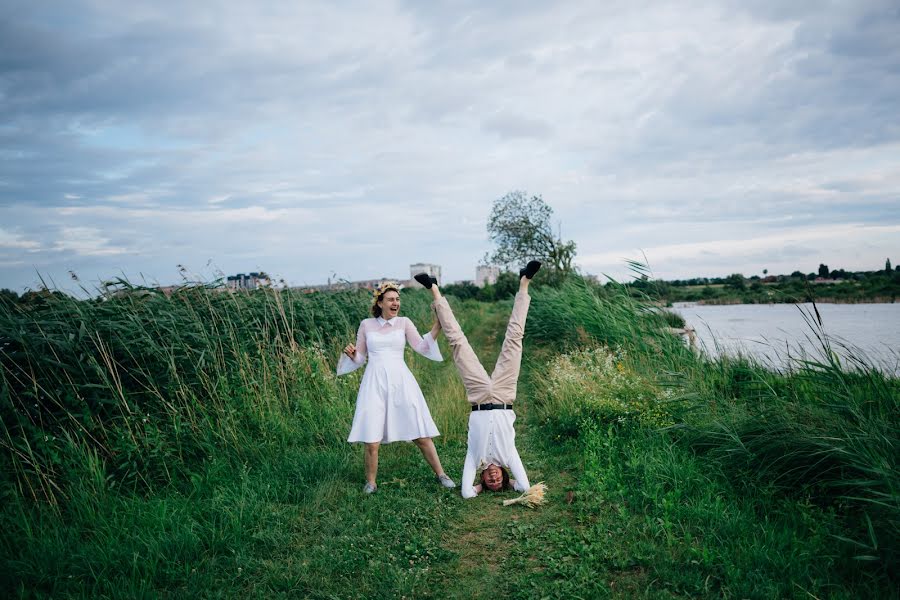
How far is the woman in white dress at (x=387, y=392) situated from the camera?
510 cm

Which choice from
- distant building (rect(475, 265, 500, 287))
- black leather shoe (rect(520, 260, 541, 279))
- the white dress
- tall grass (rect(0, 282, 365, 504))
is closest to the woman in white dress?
the white dress

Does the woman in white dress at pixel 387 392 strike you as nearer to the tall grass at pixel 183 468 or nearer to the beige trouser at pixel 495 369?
the beige trouser at pixel 495 369

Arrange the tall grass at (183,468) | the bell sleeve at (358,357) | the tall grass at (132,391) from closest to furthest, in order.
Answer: the tall grass at (183,468), the tall grass at (132,391), the bell sleeve at (358,357)

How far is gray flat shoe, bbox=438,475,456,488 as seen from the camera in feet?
17.0

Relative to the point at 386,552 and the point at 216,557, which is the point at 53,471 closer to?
the point at 216,557

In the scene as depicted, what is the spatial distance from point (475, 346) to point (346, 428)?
35.6ft

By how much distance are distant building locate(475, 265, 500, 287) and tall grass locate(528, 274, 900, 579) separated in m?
37.6

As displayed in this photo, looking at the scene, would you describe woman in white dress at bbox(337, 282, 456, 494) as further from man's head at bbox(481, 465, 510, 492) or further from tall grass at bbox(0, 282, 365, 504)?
tall grass at bbox(0, 282, 365, 504)

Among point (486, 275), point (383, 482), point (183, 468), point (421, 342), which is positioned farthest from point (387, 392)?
point (486, 275)

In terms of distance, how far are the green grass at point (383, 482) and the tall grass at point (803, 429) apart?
0.02m

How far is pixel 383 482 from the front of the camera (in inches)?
210

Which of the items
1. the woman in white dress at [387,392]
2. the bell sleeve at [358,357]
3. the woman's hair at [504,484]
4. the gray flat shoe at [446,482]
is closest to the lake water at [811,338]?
the woman's hair at [504,484]

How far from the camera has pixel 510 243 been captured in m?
41.7

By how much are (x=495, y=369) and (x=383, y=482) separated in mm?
1694
